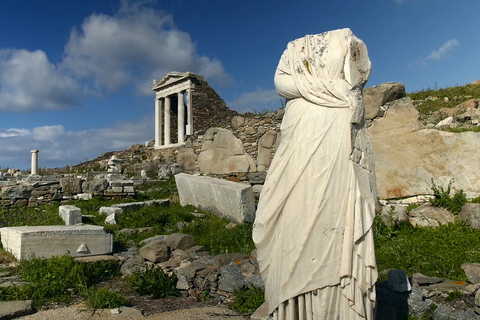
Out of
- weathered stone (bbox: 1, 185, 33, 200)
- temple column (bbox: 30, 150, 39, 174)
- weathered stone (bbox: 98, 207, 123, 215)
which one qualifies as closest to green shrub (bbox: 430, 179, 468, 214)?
weathered stone (bbox: 98, 207, 123, 215)

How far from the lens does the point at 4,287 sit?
4605mm

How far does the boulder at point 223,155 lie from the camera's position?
40.6 feet

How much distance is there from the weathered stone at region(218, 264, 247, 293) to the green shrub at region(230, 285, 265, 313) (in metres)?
0.10

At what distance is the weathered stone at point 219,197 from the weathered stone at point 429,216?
3107mm

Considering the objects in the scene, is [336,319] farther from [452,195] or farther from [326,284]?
[452,195]

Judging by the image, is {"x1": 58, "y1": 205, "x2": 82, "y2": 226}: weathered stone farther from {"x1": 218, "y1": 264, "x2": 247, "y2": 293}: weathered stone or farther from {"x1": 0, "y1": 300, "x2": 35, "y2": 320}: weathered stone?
{"x1": 218, "y1": 264, "x2": 247, "y2": 293}: weathered stone

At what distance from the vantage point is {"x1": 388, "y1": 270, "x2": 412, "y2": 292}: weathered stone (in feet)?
11.8

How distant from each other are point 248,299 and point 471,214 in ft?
12.9

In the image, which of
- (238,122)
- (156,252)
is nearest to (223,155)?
(238,122)

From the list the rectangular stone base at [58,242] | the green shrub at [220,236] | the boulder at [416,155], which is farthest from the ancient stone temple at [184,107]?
the rectangular stone base at [58,242]

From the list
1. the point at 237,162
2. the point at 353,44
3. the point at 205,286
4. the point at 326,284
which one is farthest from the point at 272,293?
the point at 237,162

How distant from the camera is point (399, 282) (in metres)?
3.62

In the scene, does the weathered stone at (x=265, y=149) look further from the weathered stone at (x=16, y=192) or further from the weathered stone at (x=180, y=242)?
the weathered stone at (x=16, y=192)

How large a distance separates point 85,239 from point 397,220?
16.8 feet
